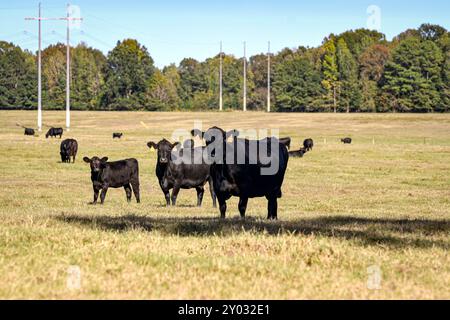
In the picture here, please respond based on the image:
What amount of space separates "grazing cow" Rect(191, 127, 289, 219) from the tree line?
104 meters

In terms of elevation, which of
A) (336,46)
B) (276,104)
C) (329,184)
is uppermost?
(336,46)

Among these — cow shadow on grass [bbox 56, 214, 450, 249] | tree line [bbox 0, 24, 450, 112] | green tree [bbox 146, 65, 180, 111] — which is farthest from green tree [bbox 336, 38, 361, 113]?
cow shadow on grass [bbox 56, 214, 450, 249]

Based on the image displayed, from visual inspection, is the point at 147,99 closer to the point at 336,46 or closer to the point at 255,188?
the point at 336,46

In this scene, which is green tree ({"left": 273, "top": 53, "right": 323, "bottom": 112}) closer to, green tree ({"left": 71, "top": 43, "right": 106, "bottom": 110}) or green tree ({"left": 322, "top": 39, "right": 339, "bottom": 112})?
green tree ({"left": 322, "top": 39, "right": 339, "bottom": 112})

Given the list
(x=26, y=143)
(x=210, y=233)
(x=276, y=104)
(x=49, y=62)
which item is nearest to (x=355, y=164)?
(x=26, y=143)

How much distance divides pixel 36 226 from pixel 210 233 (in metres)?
2.41

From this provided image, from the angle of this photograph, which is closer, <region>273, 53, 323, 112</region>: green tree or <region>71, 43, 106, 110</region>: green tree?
<region>273, 53, 323, 112</region>: green tree

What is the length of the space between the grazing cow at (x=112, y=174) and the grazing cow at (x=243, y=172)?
27.7 feet

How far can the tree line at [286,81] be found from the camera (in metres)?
116

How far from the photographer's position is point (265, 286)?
6.67 metres

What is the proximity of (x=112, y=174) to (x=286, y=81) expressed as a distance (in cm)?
10718

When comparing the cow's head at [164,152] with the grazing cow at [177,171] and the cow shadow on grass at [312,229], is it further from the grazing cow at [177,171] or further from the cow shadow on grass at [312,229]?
the cow shadow on grass at [312,229]

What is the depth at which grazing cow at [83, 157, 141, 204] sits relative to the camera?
22.6 m
